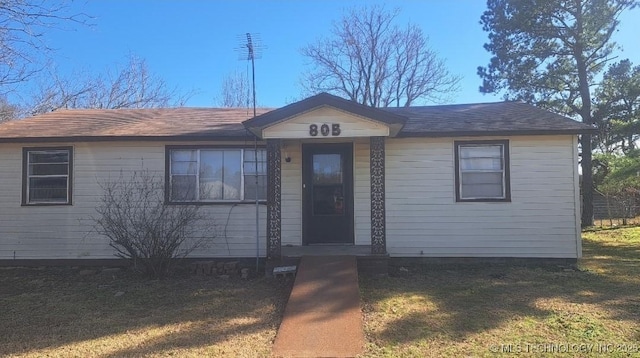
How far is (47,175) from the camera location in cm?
970

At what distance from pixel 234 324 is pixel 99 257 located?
512 cm

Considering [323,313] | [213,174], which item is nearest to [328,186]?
[213,174]

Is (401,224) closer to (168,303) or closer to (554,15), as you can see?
(168,303)

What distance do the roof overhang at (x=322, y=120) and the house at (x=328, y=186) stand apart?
1113 millimetres

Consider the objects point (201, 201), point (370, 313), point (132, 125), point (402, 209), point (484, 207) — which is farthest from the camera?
point (132, 125)

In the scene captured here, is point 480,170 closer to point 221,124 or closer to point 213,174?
point 213,174

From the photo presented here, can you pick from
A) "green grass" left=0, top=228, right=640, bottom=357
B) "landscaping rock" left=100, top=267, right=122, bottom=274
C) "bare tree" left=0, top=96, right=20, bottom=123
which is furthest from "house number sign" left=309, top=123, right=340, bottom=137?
"bare tree" left=0, top=96, right=20, bottom=123

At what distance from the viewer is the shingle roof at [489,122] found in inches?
358

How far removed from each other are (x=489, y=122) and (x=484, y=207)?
5.87ft

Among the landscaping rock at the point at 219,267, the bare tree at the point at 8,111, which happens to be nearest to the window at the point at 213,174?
the landscaping rock at the point at 219,267

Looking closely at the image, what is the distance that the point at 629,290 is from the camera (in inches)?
289

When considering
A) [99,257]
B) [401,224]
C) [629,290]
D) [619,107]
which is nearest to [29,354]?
[99,257]

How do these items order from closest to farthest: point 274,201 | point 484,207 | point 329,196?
point 274,201 → point 484,207 → point 329,196

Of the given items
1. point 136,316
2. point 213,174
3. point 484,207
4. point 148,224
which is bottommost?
point 136,316
